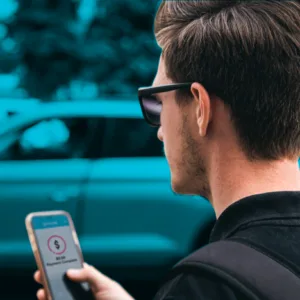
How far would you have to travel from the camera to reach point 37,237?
4.50 ft

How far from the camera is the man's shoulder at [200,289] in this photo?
896mm

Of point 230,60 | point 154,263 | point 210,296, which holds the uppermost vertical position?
point 230,60

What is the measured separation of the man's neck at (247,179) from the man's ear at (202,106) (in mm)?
64

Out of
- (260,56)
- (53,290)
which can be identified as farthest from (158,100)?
(53,290)

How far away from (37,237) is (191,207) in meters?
3.11

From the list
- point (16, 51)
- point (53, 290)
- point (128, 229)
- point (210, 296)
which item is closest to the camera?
point (210, 296)

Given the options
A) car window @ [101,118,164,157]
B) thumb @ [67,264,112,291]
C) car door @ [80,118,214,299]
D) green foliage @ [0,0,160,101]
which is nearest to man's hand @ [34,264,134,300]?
thumb @ [67,264,112,291]

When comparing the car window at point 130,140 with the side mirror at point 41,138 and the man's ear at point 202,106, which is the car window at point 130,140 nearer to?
the side mirror at point 41,138

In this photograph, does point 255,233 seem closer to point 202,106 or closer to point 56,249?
point 202,106

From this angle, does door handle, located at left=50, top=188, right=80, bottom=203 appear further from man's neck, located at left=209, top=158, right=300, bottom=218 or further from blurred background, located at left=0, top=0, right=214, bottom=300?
man's neck, located at left=209, top=158, right=300, bottom=218

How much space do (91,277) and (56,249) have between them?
0.74ft

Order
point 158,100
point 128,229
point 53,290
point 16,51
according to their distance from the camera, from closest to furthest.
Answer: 1. point 53,290
2. point 158,100
3. point 128,229
4. point 16,51

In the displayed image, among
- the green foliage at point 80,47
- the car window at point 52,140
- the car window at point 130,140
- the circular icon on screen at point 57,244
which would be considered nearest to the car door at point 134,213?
the car window at point 130,140

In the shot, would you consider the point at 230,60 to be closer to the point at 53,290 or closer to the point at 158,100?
the point at 158,100
